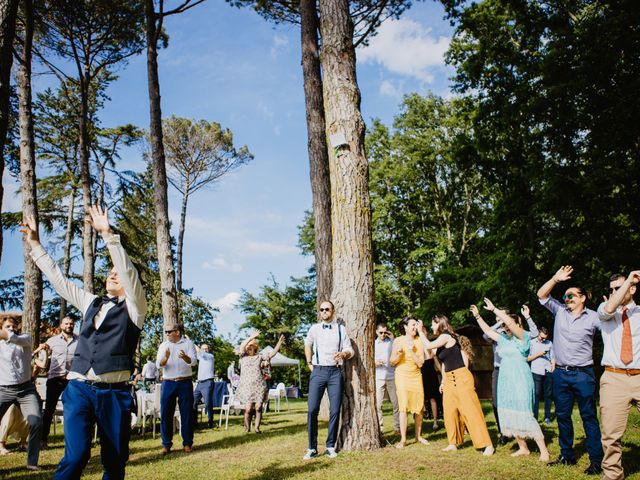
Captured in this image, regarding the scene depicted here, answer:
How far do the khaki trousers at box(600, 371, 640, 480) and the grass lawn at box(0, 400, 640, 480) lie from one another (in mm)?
514

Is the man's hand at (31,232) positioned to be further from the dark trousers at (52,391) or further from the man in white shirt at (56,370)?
the dark trousers at (52,391)

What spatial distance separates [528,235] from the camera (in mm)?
17172

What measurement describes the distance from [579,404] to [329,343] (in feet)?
9.43

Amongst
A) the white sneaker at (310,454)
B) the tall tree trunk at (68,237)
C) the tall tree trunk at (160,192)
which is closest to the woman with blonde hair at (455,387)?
the white sneaker at (310,454)

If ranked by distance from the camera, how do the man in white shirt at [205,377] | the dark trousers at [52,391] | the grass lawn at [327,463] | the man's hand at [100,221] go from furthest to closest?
the man in white shirt at [205,377]
the dark trousers at [52,391]
the grass lawn at [327,463]
the man's hand at [100,221]

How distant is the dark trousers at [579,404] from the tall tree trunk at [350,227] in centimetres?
217

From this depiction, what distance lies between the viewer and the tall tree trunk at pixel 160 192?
10148mm

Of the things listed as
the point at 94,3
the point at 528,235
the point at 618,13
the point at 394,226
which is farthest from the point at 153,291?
the point at 618,13

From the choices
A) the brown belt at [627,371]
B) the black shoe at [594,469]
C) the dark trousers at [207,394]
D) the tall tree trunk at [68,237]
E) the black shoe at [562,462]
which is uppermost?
the tall tree trunk at [68,237]

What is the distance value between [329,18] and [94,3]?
1187 centimetres

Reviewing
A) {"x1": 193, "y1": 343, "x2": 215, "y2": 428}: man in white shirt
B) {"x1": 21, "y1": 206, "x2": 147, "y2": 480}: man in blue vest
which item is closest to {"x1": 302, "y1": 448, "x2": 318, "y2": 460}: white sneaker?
{"x1": 21, "y1": 206, "x2": 147, "y2": 480}: man in blue vest

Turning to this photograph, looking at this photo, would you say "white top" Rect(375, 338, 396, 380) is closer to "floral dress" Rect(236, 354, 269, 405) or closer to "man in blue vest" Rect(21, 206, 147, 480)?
"floral dress" Rect(236, 354, 269, 405)

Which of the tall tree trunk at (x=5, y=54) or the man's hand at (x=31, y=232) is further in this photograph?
the tall tree trunk at (x=5, y=54)

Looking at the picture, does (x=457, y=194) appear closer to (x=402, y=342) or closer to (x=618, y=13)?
(x=618, y=13)
